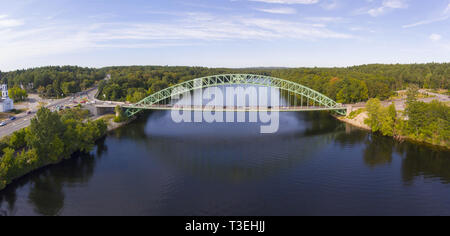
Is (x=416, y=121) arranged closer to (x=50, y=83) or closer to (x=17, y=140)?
(x=17, y=140)

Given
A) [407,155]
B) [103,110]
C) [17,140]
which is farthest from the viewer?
[103,110]

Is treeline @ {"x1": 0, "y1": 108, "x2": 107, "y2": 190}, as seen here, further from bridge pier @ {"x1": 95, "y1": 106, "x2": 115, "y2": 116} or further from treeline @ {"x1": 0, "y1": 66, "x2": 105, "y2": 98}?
treeline @ {"x1": 0, "y1": 66, "x2": 105, "y2": 98}

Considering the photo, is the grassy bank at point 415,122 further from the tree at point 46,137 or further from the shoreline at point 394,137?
the tree at point 46,137

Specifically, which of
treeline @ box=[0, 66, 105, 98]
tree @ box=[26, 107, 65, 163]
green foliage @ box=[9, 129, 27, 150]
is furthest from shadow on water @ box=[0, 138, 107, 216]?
treeline @ box=[0, 66, 105, 98]

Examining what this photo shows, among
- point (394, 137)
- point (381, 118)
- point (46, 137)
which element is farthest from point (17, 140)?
point (394, 137)
